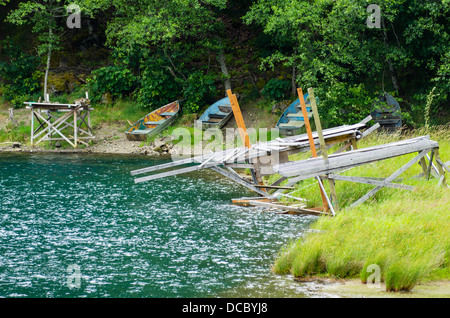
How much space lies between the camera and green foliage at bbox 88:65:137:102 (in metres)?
32.0

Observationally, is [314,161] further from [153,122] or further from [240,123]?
[153,122]

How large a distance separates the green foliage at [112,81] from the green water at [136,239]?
473 inches

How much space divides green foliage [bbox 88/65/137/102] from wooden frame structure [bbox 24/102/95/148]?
181 centimetres

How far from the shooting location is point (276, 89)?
1162 inches

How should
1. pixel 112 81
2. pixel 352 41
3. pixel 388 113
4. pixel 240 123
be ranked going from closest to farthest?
pixel 240 123, pixel 352 41, pixel 388 113, pixel 112 81

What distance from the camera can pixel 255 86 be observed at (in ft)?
103

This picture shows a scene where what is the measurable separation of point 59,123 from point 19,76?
6.44 metres

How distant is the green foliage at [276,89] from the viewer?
29.4 meters

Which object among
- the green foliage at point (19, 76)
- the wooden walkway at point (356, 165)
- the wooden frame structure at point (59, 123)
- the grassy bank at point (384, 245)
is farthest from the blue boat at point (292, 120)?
the green foliage at point (19, 76)

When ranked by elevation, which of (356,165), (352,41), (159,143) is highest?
(352,41)

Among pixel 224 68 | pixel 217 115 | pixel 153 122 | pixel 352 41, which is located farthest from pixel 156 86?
pixel 352 41
